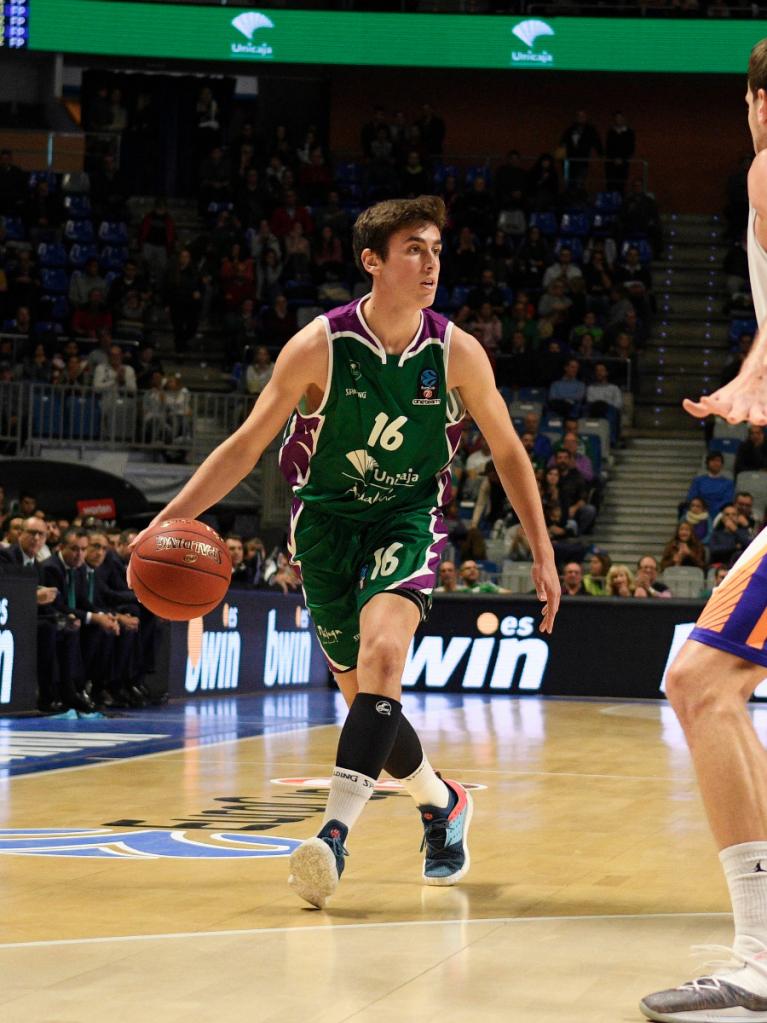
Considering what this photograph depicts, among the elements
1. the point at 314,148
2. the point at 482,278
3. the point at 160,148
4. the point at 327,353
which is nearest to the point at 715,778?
the point at 327,353

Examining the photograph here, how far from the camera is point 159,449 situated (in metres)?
21.4

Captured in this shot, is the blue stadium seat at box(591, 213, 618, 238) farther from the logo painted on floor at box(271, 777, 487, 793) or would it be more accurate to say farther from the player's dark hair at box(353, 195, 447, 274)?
the player's dark hair at box(353, 195, 447, 274)

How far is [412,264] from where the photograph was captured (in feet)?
17.6

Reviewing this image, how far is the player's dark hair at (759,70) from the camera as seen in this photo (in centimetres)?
373

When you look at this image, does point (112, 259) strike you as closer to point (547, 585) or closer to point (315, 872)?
point (547, 585)

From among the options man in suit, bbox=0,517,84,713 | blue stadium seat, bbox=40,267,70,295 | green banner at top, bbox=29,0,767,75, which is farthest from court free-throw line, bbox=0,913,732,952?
green banner at top, bbox=29,0,767,75

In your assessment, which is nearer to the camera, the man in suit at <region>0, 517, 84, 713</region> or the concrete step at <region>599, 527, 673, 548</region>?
the man in suit at <region>0, 517, 84, 713</region>

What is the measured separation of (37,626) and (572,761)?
479 cm

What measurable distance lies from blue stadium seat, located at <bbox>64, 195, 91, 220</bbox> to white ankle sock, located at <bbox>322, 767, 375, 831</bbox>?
22228mm

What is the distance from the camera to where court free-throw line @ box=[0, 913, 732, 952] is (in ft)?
14.0

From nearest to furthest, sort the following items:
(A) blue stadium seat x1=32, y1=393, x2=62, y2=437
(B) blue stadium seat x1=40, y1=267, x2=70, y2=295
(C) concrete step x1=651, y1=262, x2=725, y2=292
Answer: (A) blue stadium seat x1=32, y1=393, x2=62, y2=437 < (B) blue stadium seat x1=40, y1=267, x2=70, y2=295 < (C) concrete step x1=651, y1=262, x2=725, y2=292

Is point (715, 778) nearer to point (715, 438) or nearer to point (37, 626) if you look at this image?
point (37, 626)

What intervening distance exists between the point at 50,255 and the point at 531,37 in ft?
29.0

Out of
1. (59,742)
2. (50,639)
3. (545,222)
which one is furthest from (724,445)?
(59,742)
